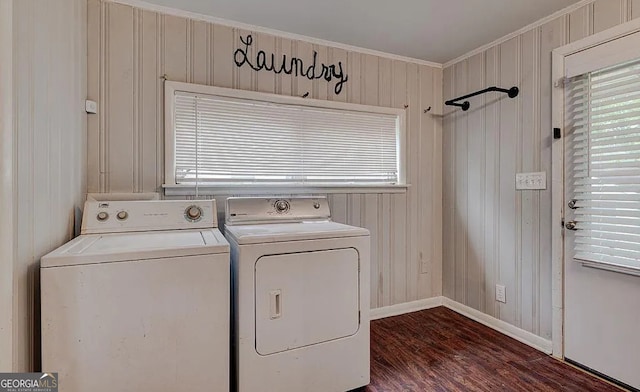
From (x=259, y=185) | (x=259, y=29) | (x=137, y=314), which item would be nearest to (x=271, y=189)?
(x=259, y=185)

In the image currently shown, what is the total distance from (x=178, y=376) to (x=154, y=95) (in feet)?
5.29

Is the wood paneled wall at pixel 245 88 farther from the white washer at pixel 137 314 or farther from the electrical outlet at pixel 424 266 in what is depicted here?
the white washer at pixel 137 314

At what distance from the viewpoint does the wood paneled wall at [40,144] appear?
43.2 inches

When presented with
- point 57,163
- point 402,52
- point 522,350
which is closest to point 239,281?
point 57,163

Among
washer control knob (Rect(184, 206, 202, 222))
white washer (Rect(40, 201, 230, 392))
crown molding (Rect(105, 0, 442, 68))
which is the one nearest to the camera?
white washer (Rect(40, 201, 230, 392))

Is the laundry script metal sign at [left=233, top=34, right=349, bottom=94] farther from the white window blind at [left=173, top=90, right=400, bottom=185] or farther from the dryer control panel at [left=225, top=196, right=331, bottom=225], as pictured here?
the dryer control panel at [left=225, top=196, right=331, bottom=225]

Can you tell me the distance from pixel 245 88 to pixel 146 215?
107cm

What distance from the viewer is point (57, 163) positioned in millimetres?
1461

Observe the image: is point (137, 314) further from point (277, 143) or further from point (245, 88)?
point (245, 88)

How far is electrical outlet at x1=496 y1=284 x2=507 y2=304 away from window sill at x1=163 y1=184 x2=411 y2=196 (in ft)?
3.32

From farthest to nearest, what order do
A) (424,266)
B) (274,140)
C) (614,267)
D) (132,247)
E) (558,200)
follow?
(424,266), (274,140), (558,200), (614,267), (132,247)

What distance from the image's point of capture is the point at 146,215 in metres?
1.85

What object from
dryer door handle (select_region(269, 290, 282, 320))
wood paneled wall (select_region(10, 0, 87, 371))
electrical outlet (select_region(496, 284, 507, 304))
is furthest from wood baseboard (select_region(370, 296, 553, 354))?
wood paneled wall (select_region(10, 0, 87, 371))

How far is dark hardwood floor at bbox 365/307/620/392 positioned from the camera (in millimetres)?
1819
